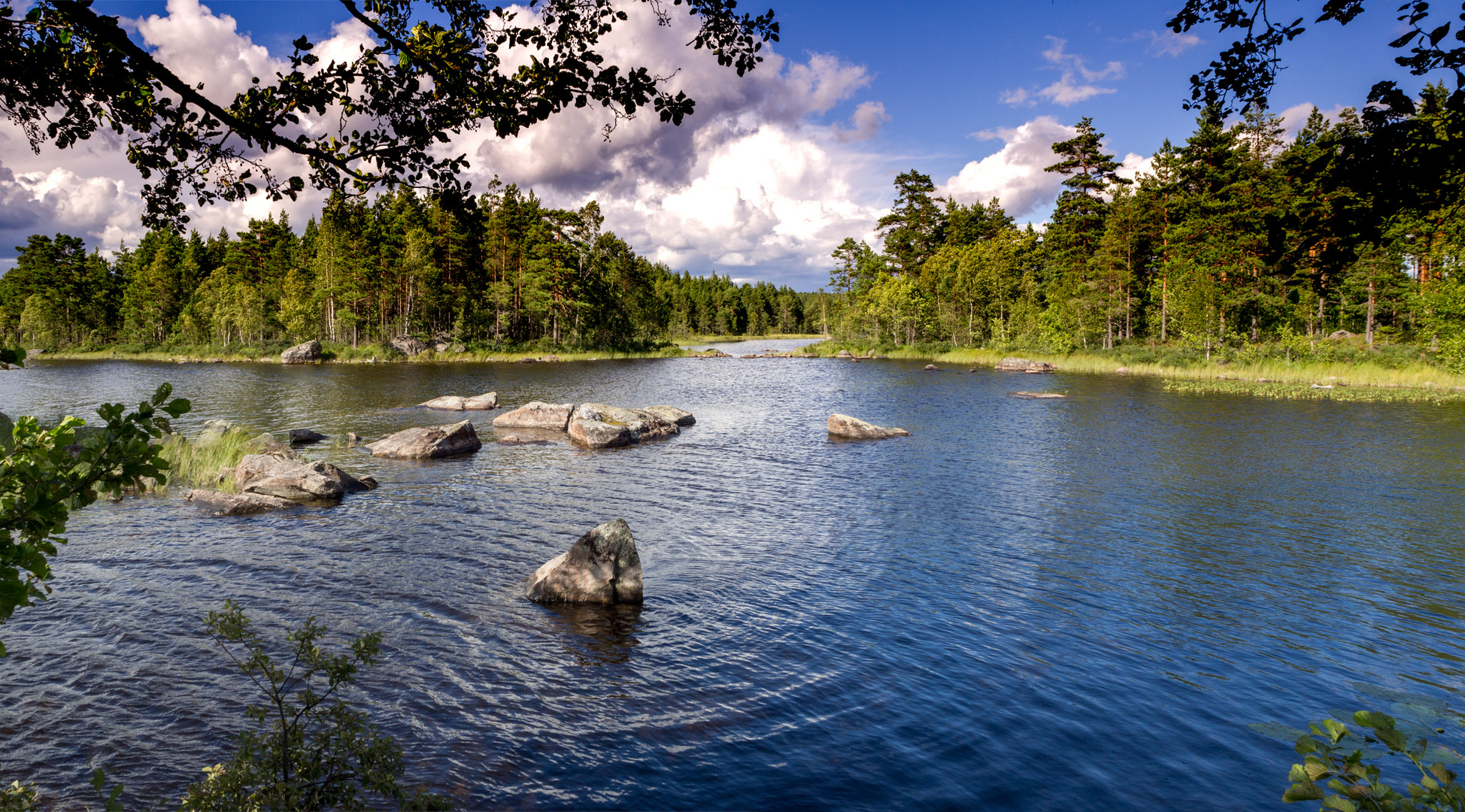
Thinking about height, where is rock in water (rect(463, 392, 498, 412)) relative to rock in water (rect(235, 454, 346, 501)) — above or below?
above

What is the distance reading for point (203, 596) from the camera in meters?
10.7

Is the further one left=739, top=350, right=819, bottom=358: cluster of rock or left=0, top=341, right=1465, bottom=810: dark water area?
left=739, top=350, right=819, bottom=358: cluster of rock

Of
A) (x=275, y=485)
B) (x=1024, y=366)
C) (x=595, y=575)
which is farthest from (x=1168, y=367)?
(x=275, y=485)

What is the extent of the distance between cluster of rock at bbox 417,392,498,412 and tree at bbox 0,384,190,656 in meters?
32.0

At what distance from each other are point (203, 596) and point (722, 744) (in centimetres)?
866

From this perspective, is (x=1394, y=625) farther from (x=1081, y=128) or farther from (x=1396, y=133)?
(x=1081, y=128)

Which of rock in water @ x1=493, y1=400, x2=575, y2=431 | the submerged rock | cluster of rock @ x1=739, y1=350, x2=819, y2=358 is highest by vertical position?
cluster of rock @ x1=739, y1=350, x2=819, y2=358

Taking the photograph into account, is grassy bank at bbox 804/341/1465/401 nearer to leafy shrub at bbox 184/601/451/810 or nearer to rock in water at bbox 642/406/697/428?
rock in water at bbox 642/406/697/428

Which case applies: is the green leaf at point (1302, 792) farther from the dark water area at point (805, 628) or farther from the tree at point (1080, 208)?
the tree at point (1080, 208)

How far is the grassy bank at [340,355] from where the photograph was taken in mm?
77438

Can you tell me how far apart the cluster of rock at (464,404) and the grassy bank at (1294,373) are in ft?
136

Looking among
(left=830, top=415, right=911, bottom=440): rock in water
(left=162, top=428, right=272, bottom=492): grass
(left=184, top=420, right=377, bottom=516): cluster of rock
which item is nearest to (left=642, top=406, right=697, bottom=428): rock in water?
(left=830, top=415, right=911, bottom=440): rock in water

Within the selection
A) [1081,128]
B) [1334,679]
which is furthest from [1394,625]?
[1081,128]

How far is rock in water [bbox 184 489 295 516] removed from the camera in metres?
15.7
